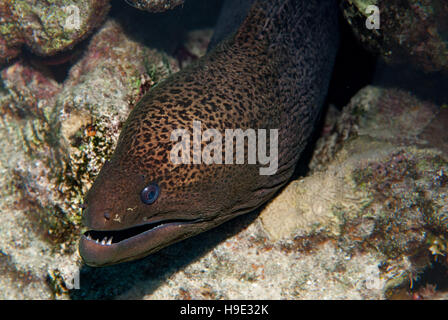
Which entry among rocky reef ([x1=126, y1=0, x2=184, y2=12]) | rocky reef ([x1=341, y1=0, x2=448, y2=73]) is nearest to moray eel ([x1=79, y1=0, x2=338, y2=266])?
rocky reef ([x1=341, y1=0, x2=448, y2=73])

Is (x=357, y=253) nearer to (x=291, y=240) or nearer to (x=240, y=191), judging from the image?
(x=291, y=240)

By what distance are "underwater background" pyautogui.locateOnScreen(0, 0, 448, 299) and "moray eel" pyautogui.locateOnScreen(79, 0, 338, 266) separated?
1.81 feet

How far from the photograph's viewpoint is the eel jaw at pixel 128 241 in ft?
6.53

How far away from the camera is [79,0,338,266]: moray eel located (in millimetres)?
2031

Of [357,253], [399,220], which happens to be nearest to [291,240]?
[357,253]

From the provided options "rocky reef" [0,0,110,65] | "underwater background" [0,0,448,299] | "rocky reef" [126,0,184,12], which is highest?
"rocky reef" [126,0,184,12]

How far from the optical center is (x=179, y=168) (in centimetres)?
214

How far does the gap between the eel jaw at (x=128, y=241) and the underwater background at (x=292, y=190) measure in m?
0.88

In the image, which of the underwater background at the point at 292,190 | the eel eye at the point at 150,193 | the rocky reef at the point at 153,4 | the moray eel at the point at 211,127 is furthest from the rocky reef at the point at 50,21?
the eel eye at the point at 150,193

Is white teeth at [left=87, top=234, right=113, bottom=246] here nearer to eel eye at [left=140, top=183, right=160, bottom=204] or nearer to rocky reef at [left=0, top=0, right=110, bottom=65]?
eel eye at [left=140, top=183, right=160, bottom=204]

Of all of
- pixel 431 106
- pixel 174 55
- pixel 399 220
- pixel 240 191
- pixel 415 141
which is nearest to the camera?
pixel 240 191

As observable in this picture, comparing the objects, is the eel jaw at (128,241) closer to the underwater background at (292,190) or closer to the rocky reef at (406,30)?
the underwater background at (292,190)

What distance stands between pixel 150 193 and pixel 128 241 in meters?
0.36

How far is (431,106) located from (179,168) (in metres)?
3.42
